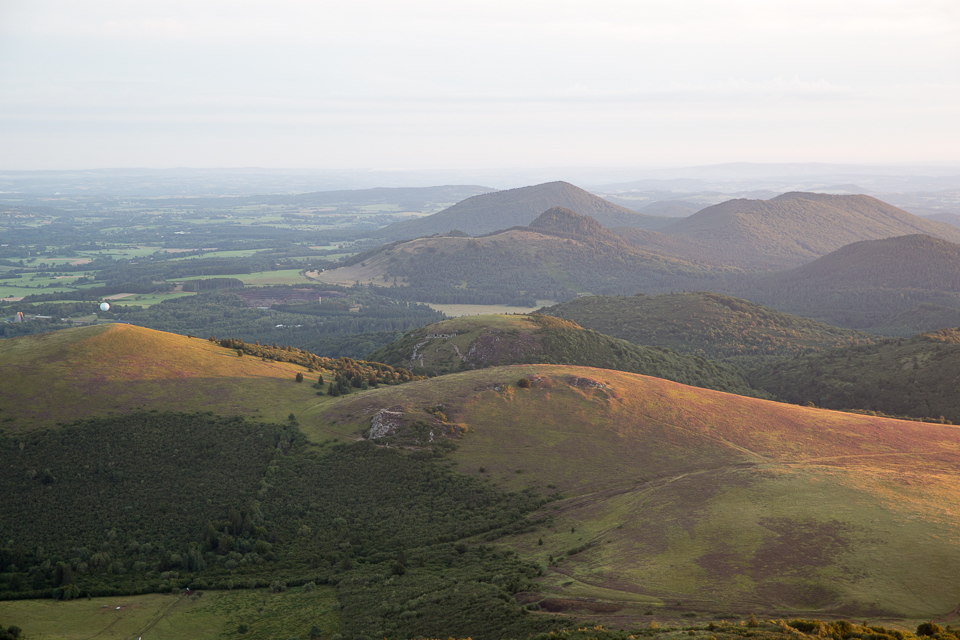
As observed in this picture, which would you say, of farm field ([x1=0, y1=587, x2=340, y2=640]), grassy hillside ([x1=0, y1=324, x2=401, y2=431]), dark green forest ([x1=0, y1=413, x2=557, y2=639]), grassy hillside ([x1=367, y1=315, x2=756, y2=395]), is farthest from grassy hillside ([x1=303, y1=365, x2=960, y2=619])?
grassy hillside ([x1=367, y1=315, x2=756, y2=395])

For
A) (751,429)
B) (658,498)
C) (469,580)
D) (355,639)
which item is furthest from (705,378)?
(355,639)

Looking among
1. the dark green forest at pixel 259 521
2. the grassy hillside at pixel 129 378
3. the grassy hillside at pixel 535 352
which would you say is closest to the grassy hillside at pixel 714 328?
the grassy hillside at pixel 535 352

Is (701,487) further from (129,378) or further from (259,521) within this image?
(129,378)

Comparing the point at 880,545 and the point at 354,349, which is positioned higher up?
the point at 880,545

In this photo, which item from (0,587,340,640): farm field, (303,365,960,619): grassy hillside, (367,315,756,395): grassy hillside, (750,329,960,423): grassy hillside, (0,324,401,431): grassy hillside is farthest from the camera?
(367,315,756,395): grassy hillside

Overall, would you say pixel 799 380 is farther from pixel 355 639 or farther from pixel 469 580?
pixel 355 639

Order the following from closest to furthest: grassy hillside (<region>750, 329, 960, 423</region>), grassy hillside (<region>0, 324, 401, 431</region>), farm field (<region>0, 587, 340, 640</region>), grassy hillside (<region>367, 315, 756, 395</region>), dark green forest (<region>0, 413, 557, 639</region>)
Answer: farm field (<region>0, 587, 340, 640</region>), dark green forest (<region>0, 413, 557, 639</region>), grassy hillside (<region>0, 324, 401, 431</region>), grassy hillside (<region>750, 329, 960, 423</region>), grassy hillside (<region>367, 315, 756, 395</region>)

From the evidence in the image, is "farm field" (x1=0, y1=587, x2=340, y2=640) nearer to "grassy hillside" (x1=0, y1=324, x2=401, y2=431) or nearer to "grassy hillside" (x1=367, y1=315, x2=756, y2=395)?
"grassy hillside" (x1=0, y1=324, x2=401, y2=431)
